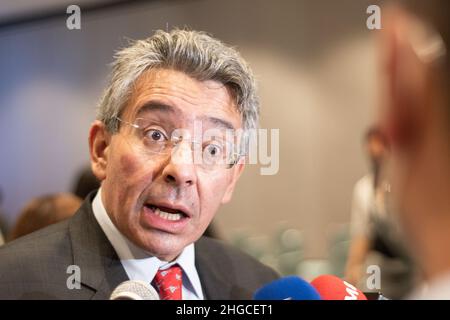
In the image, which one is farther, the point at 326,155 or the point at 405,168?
the point at 326,155

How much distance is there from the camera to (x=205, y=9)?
2.08 m

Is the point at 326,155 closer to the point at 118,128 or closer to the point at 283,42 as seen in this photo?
the point at 283,42

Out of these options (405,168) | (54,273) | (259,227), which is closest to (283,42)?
(259,227)

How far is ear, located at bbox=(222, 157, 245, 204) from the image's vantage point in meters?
1.96

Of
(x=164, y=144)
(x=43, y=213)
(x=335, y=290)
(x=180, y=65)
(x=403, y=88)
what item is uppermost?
(x=180, y=65)

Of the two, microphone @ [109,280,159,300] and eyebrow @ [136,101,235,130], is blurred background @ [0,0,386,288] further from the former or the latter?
microphone @ [109,280,159,300]

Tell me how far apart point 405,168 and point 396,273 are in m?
1.20

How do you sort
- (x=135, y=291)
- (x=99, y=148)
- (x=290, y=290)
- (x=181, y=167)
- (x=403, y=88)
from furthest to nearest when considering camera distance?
(x=99, y=148) < (x=181, y=167) < (x=290, y=290) < (x=135, y=291) < (x=403, y=88)

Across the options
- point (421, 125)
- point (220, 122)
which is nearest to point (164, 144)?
point (220, 122)

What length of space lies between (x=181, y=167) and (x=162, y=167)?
0.05m

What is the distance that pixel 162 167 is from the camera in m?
1.82

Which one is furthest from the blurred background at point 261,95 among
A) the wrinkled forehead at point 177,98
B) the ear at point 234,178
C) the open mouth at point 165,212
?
the open mouth at point 165,212

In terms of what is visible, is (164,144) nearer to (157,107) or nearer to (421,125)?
(157,107)
